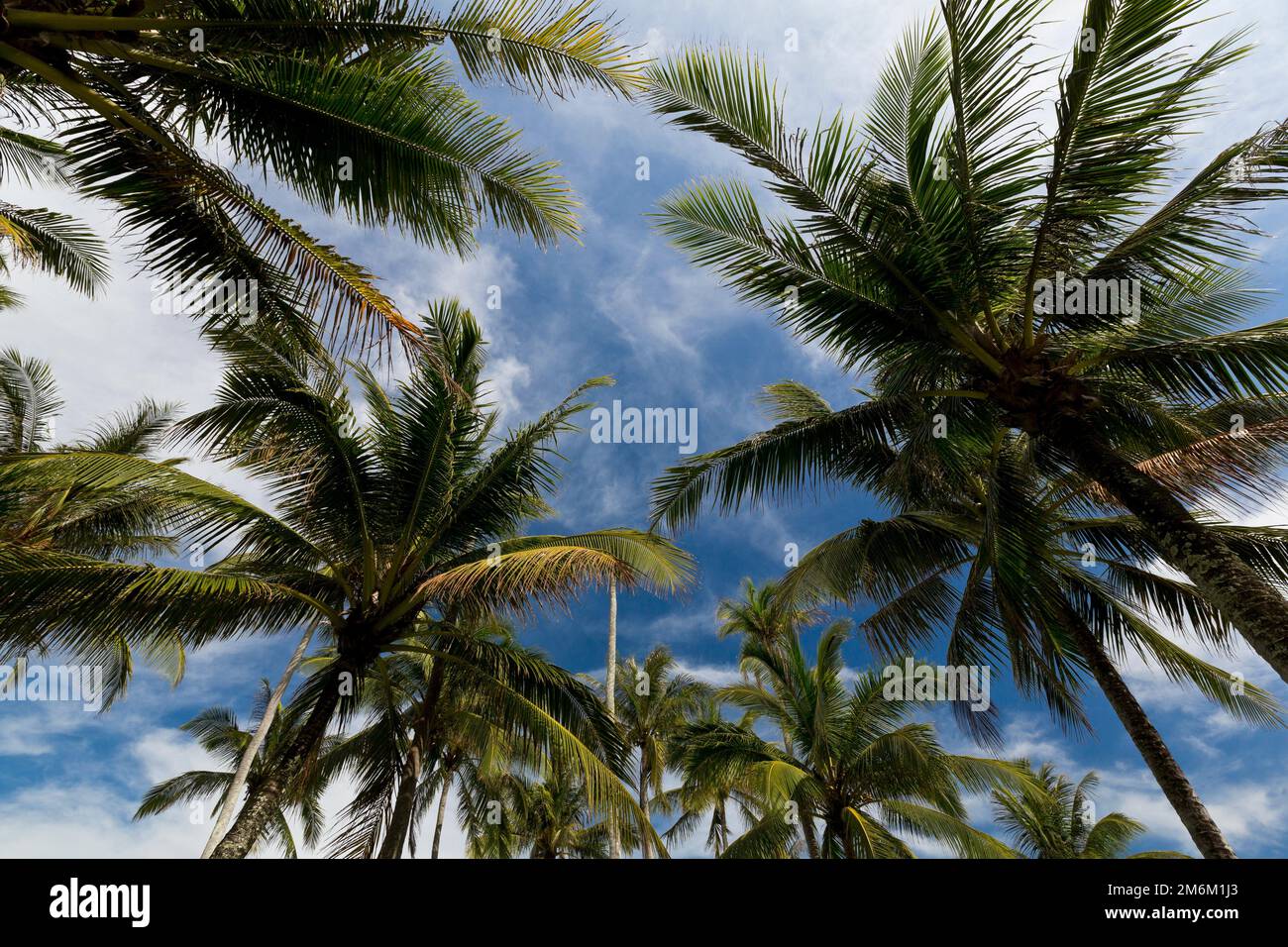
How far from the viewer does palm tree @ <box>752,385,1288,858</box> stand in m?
7.20

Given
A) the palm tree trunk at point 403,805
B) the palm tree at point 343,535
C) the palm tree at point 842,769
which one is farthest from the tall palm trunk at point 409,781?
the palm tree at point 842,769

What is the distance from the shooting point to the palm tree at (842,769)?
1222 centimetres

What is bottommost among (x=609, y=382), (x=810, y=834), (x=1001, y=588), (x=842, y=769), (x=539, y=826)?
(x=539, y=826)

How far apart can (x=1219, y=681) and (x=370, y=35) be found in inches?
508

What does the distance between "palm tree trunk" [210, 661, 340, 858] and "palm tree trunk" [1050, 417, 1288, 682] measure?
25.5ft

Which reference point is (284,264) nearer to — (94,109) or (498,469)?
(94,109)

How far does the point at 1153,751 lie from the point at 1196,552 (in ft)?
14.6

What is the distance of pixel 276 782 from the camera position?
6.45 meters

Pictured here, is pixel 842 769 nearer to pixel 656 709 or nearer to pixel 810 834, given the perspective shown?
pixel 810 834

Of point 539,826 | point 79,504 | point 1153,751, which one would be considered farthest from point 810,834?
point 79,504

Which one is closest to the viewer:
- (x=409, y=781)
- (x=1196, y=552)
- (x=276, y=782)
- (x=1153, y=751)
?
(x=1196, y=552)

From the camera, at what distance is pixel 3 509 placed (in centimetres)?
714

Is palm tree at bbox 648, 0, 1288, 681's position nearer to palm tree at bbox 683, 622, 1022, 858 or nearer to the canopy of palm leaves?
the canopy of palm leaves

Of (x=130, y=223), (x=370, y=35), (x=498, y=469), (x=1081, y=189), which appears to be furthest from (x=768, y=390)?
(x=130, y=223)
